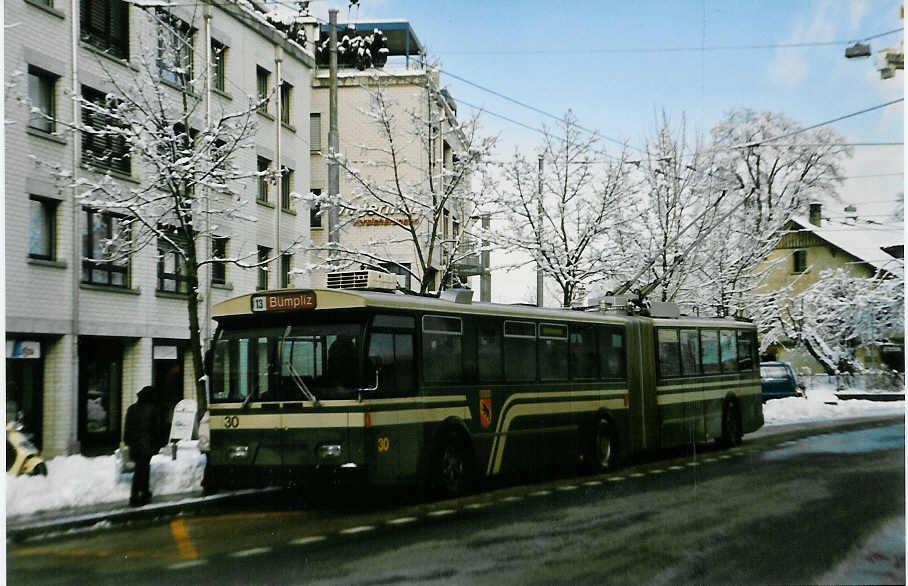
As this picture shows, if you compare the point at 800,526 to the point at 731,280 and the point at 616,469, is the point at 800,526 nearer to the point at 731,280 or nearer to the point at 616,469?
the point at 616,469

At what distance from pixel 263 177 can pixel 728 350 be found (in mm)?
9443

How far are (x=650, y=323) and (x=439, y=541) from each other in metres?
8.90

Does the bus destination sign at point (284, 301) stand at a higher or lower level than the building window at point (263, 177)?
lower

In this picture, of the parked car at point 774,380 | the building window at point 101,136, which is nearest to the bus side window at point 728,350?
the parked car at point 774,380

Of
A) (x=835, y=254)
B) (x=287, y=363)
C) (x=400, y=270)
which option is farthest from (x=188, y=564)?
(x=400, y=270)

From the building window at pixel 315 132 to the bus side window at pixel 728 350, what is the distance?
838 centimetres

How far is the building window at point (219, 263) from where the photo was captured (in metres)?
17.1

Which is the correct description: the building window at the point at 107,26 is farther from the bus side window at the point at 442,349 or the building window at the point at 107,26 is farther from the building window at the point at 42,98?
the bus side window at the point at 442,349

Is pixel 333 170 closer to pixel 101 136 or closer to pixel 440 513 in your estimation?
pixel 101 136

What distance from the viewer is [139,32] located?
15.6 meters

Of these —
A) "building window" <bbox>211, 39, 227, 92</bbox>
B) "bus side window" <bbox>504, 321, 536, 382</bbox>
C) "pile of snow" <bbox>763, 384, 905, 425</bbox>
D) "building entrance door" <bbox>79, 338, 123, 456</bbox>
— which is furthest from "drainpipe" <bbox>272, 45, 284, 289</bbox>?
"pile of snow" <bbox>763, 384, 905, 425</bbox>

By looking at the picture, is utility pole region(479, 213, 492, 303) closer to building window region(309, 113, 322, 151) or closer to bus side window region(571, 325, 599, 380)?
bus side window region(571, 325, 599, 380)

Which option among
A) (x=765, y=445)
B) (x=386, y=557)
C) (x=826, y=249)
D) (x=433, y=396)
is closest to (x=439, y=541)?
(x=386, y=557)

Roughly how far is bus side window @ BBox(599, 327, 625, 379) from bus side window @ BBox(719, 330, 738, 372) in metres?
3.69
